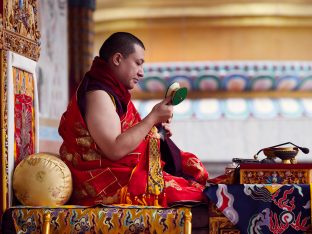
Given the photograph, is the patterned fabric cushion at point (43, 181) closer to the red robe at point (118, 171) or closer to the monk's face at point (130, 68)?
the red robe at point (118, 171)

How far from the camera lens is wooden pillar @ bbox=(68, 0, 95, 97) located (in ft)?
31.7

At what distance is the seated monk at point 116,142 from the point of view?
17.0 ft

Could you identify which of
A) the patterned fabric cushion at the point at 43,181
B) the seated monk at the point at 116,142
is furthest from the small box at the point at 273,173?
the patterned fabric cushion at the point at 43,181

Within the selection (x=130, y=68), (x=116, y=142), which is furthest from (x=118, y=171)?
(x=130, y=68)

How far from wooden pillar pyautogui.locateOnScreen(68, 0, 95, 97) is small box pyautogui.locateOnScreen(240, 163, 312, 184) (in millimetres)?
4679

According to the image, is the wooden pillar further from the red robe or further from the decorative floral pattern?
the decorative floral pattern

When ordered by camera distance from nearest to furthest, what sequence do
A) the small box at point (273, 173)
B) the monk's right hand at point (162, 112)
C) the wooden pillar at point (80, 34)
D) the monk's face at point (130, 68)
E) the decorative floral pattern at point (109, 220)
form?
the decorative floral pattern at point (109, 220), the small box at point (273, 173), the monk's right hand at point (162, 112), the monk's face at point (130, 68), the wooden pillar at point (80, 34)

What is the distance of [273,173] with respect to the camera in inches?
202

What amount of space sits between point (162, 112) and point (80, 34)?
180 inches

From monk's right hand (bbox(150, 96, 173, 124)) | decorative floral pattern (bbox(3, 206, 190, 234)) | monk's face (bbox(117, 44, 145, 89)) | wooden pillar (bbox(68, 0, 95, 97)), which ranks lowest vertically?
decorative floral pattern (bbox(3, 206, 190, 234))

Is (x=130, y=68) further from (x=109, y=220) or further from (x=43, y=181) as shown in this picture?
(x=109, y=220)

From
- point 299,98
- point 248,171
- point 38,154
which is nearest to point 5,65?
point 38,154

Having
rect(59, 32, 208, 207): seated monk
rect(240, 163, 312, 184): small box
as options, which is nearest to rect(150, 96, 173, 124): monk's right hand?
rect(59, 32, 208, 207): seated monk

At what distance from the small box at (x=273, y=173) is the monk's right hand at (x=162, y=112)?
42 centimetres
